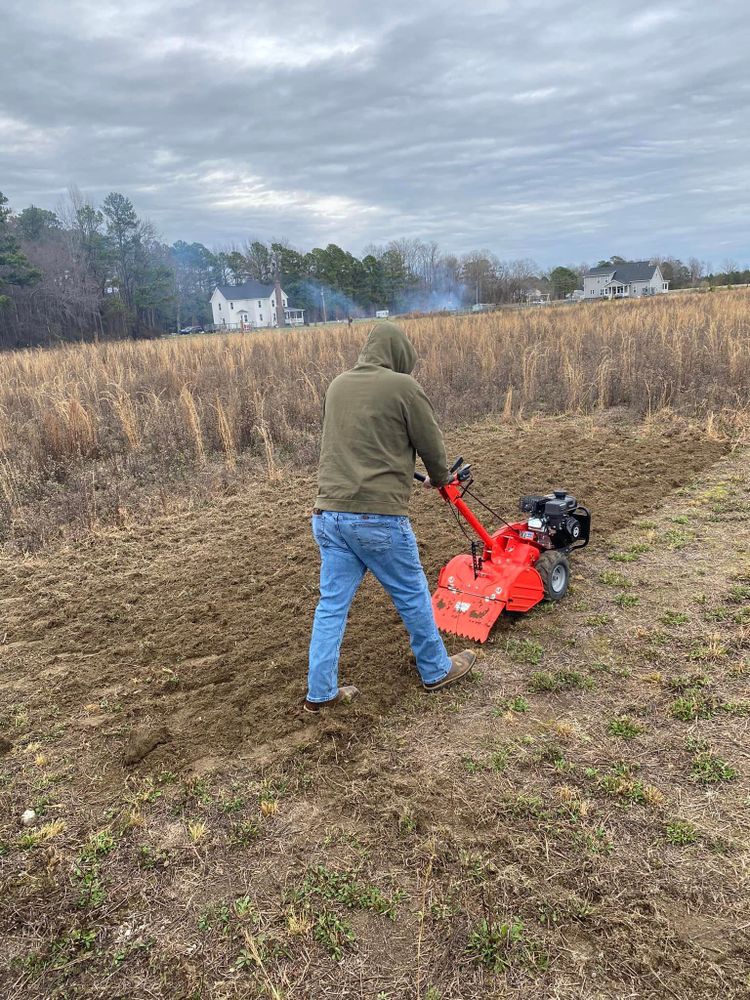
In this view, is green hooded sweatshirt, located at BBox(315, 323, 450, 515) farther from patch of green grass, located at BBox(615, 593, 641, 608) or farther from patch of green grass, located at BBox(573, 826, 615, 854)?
patch of green grass, located at BBox(615, 593, 641, 608)

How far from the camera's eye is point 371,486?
287cm

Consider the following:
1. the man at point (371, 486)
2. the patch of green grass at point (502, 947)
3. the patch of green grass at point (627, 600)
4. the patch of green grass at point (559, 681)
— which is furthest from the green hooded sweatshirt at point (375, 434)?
the patch of green grass at point (627, 600)

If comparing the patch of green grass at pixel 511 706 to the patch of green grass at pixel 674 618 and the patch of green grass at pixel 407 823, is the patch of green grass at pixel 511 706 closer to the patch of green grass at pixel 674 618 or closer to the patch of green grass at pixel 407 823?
the patch of green grass at pixel 407 823

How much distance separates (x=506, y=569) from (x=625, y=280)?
64602 millimetres

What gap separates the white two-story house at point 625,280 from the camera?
57.8 m

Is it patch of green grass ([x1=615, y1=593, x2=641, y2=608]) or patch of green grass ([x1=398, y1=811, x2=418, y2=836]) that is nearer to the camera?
patch of green grass ([x1=398, y1=811, x2=418, y2=836])

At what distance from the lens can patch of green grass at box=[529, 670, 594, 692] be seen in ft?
10.8

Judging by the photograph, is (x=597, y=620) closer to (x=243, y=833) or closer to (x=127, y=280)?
(x=243, y=833)

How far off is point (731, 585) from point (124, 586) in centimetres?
433

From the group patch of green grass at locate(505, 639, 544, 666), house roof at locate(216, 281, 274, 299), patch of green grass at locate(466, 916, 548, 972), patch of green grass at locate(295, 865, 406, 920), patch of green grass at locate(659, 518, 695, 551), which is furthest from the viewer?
house roof at locate(216, 281, 274, 299)

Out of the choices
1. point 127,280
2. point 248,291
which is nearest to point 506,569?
point 127,280

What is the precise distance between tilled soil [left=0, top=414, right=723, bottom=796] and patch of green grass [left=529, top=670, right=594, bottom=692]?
1.74 feet

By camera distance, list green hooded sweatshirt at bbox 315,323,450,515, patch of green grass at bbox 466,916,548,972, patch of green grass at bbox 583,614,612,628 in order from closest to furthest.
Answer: patch of green grass at bbox 466,916,548,972
green hooded sweatshirt at bbox 315,323,450,515
patch of green grass at bbox 583,614,612,628

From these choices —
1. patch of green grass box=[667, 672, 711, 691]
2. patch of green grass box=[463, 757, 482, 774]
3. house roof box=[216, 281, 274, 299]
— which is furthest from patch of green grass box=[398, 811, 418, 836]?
house roof box=[216, 281, 274, 299]
